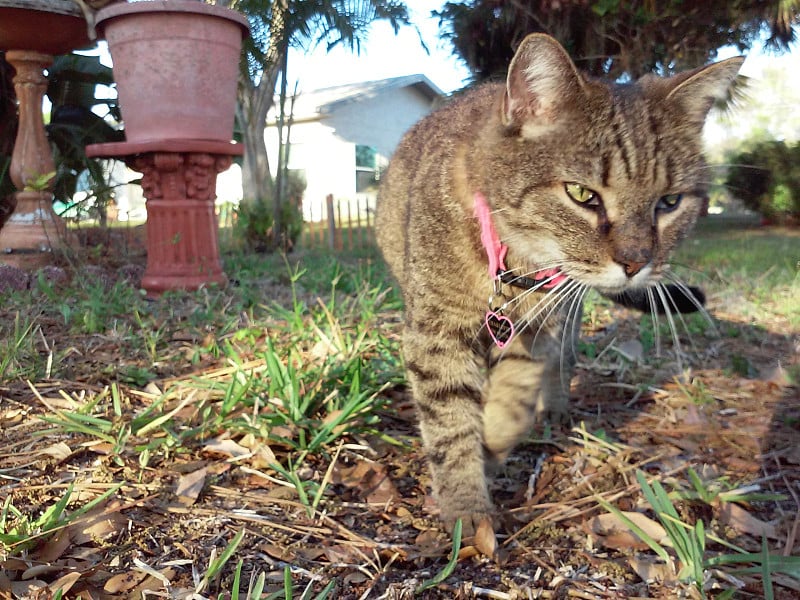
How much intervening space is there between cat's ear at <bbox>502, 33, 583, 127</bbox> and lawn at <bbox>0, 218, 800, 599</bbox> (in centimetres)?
71

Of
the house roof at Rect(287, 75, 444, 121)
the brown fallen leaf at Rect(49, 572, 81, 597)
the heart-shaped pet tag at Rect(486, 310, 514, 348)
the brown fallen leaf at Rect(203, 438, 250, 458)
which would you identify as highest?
the house roof at Rect(287, 75, 444, 121)

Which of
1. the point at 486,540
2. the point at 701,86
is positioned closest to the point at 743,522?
the point at 486,540


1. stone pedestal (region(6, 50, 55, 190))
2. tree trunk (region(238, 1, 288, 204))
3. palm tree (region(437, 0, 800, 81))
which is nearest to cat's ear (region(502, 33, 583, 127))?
stone pedestal (region(6, 50, 55, 190))

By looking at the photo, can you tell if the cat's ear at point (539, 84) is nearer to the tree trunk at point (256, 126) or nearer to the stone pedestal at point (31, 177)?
the stone pedestal at point (31, 177)

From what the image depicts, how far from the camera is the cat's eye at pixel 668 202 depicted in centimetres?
192

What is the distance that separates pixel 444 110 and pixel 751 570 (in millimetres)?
2294

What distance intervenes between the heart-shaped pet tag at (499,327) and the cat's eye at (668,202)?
1.88ft

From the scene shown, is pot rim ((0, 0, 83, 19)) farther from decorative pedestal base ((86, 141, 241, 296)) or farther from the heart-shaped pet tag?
the heart-shaped pet tag

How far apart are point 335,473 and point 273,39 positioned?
8.59 meters

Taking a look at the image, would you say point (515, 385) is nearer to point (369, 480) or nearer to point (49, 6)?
point (369, 480)

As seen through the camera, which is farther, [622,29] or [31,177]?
[622,29]

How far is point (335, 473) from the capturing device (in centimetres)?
197


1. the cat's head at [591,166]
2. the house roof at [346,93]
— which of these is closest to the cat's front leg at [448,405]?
the cat's head at [591,166]

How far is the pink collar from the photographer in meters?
1.92
